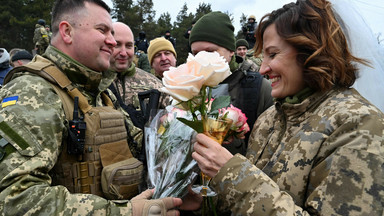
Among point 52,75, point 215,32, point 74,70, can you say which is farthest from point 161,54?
point 52,75

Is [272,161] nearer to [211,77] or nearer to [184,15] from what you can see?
[211,77]

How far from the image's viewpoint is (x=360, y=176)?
1378 mm

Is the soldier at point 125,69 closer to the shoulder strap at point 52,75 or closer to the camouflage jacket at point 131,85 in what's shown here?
the camouflage jacket at point 131,85

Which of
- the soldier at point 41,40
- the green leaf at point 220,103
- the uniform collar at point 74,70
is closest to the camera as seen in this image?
the green leaf at point 220,103

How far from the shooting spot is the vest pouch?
2.07 m

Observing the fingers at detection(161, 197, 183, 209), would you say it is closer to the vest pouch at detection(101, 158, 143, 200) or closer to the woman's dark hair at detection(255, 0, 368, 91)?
the vest pouch at detection(101, 158, 143, 200)

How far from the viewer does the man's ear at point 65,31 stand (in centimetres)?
231

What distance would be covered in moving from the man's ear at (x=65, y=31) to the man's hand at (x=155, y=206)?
1.44m

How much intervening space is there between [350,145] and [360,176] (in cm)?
16

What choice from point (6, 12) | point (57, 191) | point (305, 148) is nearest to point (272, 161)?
point (305, 148)


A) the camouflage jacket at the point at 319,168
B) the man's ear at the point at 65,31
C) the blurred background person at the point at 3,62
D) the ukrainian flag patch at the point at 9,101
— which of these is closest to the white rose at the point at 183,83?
the camouflage jacket at the point at 319,168

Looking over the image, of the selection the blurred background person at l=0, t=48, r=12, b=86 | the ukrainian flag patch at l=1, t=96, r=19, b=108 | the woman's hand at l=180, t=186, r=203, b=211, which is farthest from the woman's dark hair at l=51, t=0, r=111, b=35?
the blurred background person at l=0, t=48, r=12, b=86

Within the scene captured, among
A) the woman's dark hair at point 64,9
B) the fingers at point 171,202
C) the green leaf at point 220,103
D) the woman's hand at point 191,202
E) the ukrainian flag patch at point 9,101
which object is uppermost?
the woman's dark hair at point 64,9

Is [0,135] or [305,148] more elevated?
[0,135]
